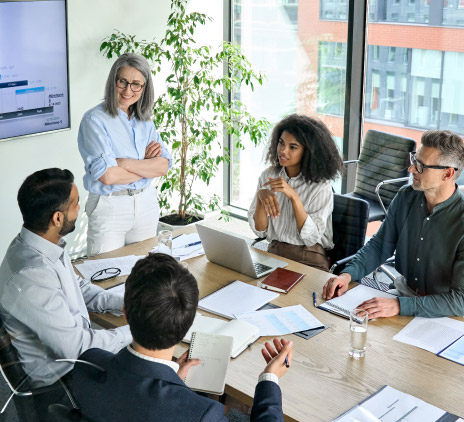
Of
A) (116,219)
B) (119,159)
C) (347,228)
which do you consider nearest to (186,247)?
(116,219)

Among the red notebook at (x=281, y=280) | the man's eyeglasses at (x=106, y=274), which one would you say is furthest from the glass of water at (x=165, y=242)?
the red notebook at (x=281, y=280)

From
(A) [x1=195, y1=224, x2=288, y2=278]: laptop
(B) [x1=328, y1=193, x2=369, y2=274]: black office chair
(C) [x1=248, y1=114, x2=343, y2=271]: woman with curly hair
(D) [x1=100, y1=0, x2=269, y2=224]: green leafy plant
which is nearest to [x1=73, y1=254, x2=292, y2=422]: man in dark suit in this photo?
(A) [x1=195, y1=224, x2=288, y2=278]: laptop

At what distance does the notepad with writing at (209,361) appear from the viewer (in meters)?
1.92

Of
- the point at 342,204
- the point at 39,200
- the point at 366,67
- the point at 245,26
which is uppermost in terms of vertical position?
the point at 245,26

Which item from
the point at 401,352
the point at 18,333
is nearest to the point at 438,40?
the point at 401,352

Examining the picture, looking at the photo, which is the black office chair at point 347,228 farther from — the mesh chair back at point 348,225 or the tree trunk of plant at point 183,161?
the tree trunk of plant at point 183,161

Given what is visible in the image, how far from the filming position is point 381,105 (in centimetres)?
470

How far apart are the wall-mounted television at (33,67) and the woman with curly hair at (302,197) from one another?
6.30 feet

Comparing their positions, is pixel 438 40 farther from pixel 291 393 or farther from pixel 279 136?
pixel 291 393

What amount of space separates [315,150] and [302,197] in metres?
0.24

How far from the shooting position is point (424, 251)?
8.79 ft

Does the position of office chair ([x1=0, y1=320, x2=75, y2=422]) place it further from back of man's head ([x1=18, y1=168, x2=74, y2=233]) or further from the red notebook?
the red notebook

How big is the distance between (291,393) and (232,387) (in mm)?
180

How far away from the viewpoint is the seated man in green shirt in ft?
7.67
